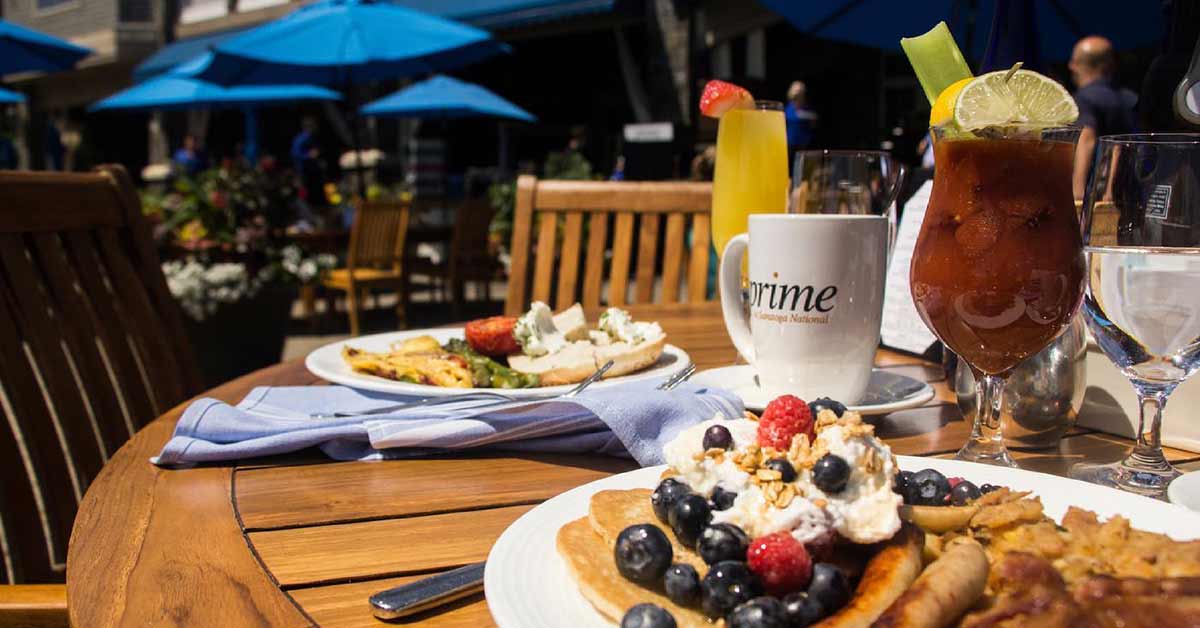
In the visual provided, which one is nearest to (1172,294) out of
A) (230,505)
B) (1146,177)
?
(1146,177)

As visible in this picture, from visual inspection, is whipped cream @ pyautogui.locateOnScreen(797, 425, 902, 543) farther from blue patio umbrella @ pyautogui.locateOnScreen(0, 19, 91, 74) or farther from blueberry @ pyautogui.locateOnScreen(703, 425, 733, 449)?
blue patio umbrella @ pyautogui.locateOnScreen(0, 19, 91, 74)

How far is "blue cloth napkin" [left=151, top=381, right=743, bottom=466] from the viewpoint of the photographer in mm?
953

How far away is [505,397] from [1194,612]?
2.58 ft

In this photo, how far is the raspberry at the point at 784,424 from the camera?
2.26ft

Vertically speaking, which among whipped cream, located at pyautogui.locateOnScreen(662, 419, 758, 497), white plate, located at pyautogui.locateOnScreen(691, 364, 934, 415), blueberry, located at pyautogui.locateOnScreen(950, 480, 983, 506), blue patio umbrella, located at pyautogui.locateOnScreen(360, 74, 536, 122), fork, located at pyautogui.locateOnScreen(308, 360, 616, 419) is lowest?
fork, located at pyautogui.locateOnScreen(308, 360, 616, 419)

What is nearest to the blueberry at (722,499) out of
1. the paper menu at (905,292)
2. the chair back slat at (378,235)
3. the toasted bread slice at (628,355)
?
the toasted bread slice at (628,355)

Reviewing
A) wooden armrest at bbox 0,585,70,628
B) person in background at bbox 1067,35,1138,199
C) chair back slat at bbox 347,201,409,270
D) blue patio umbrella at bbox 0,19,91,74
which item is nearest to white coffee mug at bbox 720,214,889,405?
wooden armrest at bbox 0,585,70,628

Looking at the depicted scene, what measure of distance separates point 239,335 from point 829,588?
4.28m

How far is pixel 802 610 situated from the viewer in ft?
1.73

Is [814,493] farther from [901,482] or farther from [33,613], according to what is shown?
[33,613]

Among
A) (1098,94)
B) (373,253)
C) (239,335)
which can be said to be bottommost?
(239,335)

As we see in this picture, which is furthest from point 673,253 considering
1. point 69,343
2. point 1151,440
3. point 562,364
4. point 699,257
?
point 1151,440

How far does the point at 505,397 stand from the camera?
1131 millimetres

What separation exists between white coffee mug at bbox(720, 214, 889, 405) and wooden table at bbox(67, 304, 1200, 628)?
0.33ft
